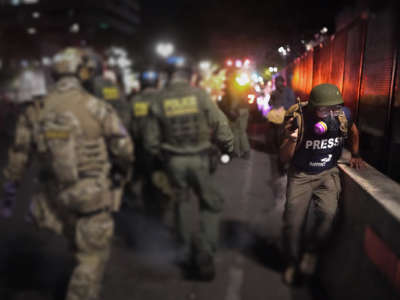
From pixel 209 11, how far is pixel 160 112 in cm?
163

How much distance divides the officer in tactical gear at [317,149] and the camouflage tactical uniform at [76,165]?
6.07 ft

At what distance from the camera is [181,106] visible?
3.59 metres

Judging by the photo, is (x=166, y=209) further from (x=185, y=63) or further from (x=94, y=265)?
(x=185, y=63)

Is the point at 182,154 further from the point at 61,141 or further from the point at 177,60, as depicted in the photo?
the point at 61,141

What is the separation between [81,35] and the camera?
2557 inches

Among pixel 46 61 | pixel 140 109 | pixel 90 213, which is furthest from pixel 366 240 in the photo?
pixel 46 61

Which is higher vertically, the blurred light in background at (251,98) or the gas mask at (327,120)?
the blurred light in background at (251,98)

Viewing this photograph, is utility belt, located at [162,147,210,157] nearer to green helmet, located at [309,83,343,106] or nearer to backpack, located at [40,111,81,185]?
backpack, located at [40,111,81,185]

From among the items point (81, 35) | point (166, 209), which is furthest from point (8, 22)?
point (166, 209)

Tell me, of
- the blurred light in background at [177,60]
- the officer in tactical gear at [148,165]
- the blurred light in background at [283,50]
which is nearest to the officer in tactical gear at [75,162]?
the blurred light in background at [177,60]

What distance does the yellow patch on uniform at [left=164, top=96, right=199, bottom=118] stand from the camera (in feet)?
11.5

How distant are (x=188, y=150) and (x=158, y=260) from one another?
1556 mm

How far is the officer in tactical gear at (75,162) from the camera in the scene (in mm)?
3133

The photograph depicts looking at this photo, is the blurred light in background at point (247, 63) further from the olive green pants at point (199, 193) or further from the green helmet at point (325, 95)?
the olive green pants at point (199, 193)
